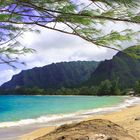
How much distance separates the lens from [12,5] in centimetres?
385

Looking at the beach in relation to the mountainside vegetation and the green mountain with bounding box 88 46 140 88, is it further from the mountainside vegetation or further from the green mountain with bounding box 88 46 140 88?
the green mountain with bounding box 88 46 140 88

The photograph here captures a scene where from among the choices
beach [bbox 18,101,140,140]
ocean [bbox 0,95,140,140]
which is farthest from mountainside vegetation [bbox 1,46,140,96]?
beach [bbox 18,101,140,140]

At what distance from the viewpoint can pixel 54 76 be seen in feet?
502

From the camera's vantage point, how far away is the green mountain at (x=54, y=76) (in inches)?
5871

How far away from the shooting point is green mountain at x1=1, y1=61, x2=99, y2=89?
149 m

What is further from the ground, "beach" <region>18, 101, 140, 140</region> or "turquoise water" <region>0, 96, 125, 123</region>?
"turquoise water" <region>0, 96, 125, 123</region>

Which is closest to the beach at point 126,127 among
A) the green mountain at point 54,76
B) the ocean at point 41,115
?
the ocean at point 41,115

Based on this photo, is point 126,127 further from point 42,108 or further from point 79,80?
point 79,80

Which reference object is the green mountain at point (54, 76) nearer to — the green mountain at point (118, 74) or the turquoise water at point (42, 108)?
the green mountain at point (118, 74)

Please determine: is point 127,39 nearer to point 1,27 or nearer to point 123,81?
point 1,27

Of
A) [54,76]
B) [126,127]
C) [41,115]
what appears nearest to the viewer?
[126,127]

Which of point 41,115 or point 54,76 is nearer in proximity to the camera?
point 41,115

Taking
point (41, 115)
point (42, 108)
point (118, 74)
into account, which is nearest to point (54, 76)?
point (118, 74)

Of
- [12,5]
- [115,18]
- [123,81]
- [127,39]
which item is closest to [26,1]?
[12,5]
